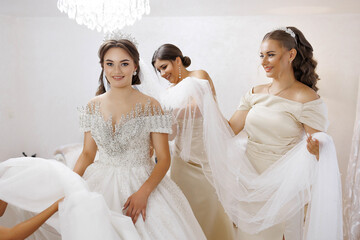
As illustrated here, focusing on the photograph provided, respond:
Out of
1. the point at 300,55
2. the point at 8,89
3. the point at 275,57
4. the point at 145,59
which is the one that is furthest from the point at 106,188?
the point at 8,89

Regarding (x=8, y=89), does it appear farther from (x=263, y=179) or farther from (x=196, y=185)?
(x=263, y=179)

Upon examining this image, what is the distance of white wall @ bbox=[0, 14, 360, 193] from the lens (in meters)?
3.93

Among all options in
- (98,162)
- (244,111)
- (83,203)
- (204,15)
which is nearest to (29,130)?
(204,15)

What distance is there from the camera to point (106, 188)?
1.62 meters

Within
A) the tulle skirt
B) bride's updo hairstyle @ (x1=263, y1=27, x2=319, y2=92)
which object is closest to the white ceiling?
bride's updo hairstyle @ (x1=263, y1=27, x2=319, y2=92)

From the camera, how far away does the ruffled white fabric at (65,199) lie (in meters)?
1.11

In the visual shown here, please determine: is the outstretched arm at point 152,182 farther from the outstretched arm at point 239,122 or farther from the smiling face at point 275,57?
the smiling face at point 275,57

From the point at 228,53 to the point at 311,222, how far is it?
2836 millimetres

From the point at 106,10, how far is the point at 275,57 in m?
1.22

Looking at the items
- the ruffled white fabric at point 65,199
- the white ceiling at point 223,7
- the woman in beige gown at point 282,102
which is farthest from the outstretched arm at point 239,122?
the white ceiling at point 223,7

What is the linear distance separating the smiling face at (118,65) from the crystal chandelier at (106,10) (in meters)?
0.63

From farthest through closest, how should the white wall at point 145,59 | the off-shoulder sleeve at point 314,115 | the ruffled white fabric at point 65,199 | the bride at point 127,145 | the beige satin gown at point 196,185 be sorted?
1. the white wall at point 145,59
2. the beige satin gown at point 196,185
3. the off-shoulder sleeve at point 314,115
4. the bride at point 127,145
5. the ruffled white fabric at point 65,199

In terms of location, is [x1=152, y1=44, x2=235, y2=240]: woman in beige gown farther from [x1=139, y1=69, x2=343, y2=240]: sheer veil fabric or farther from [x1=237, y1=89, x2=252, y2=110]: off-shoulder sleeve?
[x1=237, y1=89, x2=252, y2=110]: off-shoulder sleeve

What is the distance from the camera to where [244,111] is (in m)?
2.24
